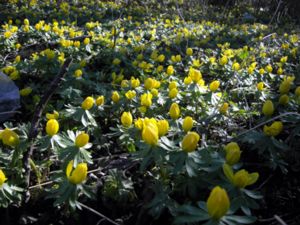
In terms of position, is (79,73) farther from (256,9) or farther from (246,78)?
Result: (256,9)

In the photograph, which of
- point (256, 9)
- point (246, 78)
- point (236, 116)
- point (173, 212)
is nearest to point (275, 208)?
point (173, 212)

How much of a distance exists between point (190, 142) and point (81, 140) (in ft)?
1.66

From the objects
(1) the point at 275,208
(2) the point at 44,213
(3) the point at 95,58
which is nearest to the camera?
(2) the point at 44,213

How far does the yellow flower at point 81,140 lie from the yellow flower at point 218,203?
659 mm

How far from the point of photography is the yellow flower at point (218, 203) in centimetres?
104

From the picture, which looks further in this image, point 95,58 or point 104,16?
point 104,16

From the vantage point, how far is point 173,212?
128 cm

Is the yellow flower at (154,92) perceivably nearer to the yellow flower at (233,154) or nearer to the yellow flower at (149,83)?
the yellow flower at (149,83)

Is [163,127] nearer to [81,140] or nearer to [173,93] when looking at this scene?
[81,140]

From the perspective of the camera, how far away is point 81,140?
57.6 inches

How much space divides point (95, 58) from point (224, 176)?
8.00 feet

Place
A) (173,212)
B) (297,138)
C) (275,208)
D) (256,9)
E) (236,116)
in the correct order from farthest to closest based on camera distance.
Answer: (256,9) < (236,116) < (297,138) < (275,208) < (173,212)

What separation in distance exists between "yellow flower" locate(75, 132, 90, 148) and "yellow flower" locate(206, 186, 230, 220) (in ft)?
2.16

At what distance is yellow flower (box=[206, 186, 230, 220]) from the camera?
1.04m
